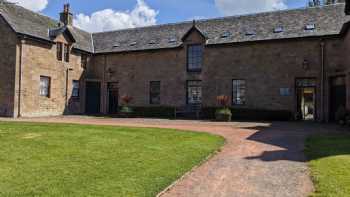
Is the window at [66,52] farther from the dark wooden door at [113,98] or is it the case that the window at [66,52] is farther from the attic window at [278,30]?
the attic window at [278,30]

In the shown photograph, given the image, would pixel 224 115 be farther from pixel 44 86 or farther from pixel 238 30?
pixel 44 86

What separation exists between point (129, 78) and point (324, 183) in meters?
22.1

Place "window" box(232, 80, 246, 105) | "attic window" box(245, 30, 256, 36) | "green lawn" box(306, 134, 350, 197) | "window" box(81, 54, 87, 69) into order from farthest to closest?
"window" box(81, 54, 87, 69), "attic window" box(245, 30, 256, 36), "window" box(232, 80, 246, 105), "green lawn" box(306, 134, 350, 197)

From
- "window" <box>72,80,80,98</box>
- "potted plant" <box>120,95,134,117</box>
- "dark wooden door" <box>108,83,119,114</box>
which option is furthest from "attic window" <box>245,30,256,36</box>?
"window" <box>72,80,80,98</box>

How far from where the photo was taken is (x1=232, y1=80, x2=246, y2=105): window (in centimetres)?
2258

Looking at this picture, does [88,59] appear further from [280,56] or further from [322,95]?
[322,95]

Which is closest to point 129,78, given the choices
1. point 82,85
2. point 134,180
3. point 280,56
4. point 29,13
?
point 82,85

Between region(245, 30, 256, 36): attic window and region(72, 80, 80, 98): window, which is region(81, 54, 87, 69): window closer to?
region(72, 80, 80, 98): window

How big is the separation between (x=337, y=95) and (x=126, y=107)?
1406 centimetres

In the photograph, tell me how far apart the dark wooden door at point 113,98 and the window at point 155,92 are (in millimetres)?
3444

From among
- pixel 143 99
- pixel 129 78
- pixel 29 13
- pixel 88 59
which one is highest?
pixel 29 13

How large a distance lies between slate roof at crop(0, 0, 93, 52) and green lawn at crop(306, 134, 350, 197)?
18.5 metres

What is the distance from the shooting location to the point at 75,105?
85.3 ft

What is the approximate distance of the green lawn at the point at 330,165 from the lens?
5.27 m
